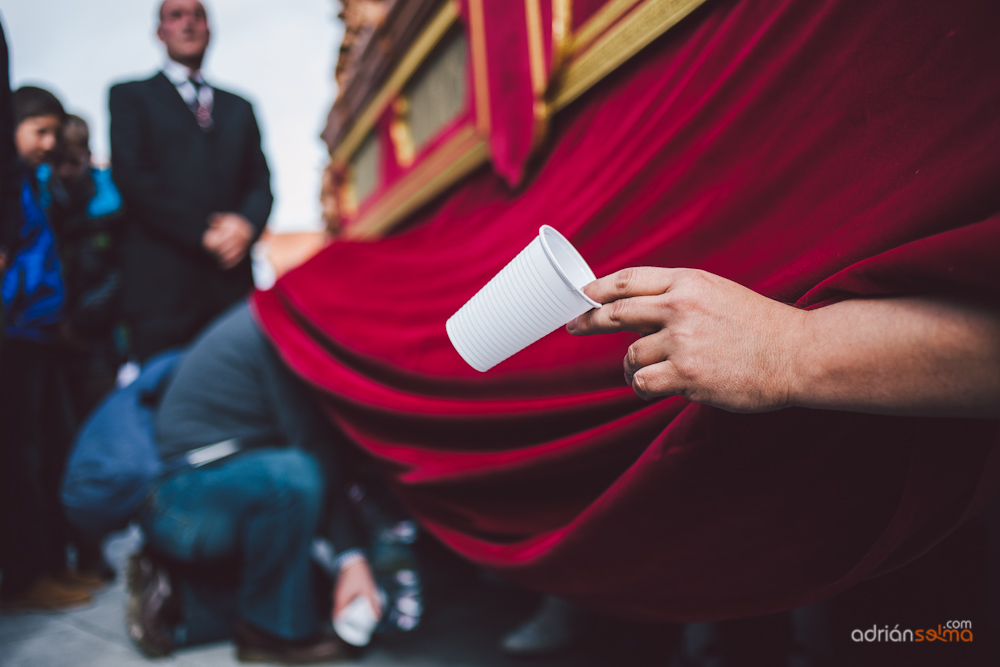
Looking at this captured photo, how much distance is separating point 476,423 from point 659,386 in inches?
18.2

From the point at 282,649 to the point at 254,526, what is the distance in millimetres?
231

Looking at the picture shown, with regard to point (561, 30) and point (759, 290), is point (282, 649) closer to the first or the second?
point (759, 290)

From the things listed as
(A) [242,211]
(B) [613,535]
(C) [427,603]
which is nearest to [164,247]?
(A) [242,211]

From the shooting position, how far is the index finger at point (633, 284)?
48 cm

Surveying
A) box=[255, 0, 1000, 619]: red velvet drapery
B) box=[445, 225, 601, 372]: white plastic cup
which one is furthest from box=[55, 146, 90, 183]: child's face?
box=[445, 225, 601, 372]: white plastic cup

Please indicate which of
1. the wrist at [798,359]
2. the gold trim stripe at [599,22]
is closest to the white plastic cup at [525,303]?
the wrist at [798,359]

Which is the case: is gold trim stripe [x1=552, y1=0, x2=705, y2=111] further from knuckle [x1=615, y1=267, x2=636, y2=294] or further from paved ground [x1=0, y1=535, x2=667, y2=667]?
paved ground [x1=0, y1=535, x2=667, y2=667]

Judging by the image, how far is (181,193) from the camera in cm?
170

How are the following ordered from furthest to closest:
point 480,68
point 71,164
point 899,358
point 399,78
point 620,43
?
point 399,78 → point 71,164 → point 480,68 → point 620,43 → point 899,358

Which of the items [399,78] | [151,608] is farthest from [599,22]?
[151,608]

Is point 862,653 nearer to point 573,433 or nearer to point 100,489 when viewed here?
point 573,433

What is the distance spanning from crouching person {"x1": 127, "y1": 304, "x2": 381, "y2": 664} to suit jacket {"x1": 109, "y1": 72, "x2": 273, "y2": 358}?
16.2 inches

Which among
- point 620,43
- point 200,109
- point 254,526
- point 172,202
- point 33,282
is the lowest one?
point 254,526

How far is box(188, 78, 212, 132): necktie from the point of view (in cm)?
177
